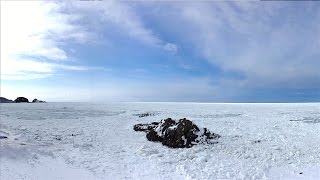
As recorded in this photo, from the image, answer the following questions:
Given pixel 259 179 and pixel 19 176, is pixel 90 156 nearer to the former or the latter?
pixel 19 176

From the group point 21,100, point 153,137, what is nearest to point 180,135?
point 153,137

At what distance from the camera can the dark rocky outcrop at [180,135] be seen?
17.6m

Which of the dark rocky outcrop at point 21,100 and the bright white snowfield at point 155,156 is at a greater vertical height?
the dark rocky outcrop at point 21,100

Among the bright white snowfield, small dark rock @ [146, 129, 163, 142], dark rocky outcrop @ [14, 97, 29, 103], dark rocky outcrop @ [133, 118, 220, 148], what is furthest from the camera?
dark rocky outcrop @ [14, 97, 29, 103]

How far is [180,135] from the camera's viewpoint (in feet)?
58.2

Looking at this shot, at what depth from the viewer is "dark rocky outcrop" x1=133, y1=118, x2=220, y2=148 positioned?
692 inches

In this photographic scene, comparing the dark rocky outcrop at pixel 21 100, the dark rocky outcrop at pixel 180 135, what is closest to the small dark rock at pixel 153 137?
the dark rocky outcrop at pixel 180 135

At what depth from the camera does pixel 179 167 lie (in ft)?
46.5

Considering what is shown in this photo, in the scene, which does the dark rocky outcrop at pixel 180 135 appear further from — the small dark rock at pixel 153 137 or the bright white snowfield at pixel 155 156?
the bright white snowfield at pixel 155 156

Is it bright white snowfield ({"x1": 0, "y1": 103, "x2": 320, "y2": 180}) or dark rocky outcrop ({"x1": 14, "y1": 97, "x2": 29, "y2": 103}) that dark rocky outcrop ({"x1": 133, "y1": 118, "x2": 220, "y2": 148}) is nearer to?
bright white snowfield ({"x1": 0, "y1": 103, "x2": 320, "y2": 180})

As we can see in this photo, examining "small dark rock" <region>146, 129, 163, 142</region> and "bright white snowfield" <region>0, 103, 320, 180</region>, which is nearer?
"bright white snowfield" <region>0, 103, 320, 180</region>

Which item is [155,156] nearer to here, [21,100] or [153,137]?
[153,137]

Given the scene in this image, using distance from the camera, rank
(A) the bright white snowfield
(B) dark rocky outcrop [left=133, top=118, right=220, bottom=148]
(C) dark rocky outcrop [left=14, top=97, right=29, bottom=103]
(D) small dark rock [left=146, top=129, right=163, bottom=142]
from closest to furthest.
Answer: (A) the bright white snowfield
(B) dark rocky outcrop [left=133, top=118, right=220, bottom=148]
(D) small dark rock [left=146, top=129, right=163, bottom=142]
(C) dark rocky outcrop [left=14, top=97, right=29, bottom=103]

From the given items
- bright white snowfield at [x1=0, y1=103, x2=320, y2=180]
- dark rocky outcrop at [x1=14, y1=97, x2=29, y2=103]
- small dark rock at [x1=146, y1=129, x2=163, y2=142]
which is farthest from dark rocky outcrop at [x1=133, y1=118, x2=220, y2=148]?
dark rocky outcrop at [x1=14, y1=97, x2=29, y2=103]
